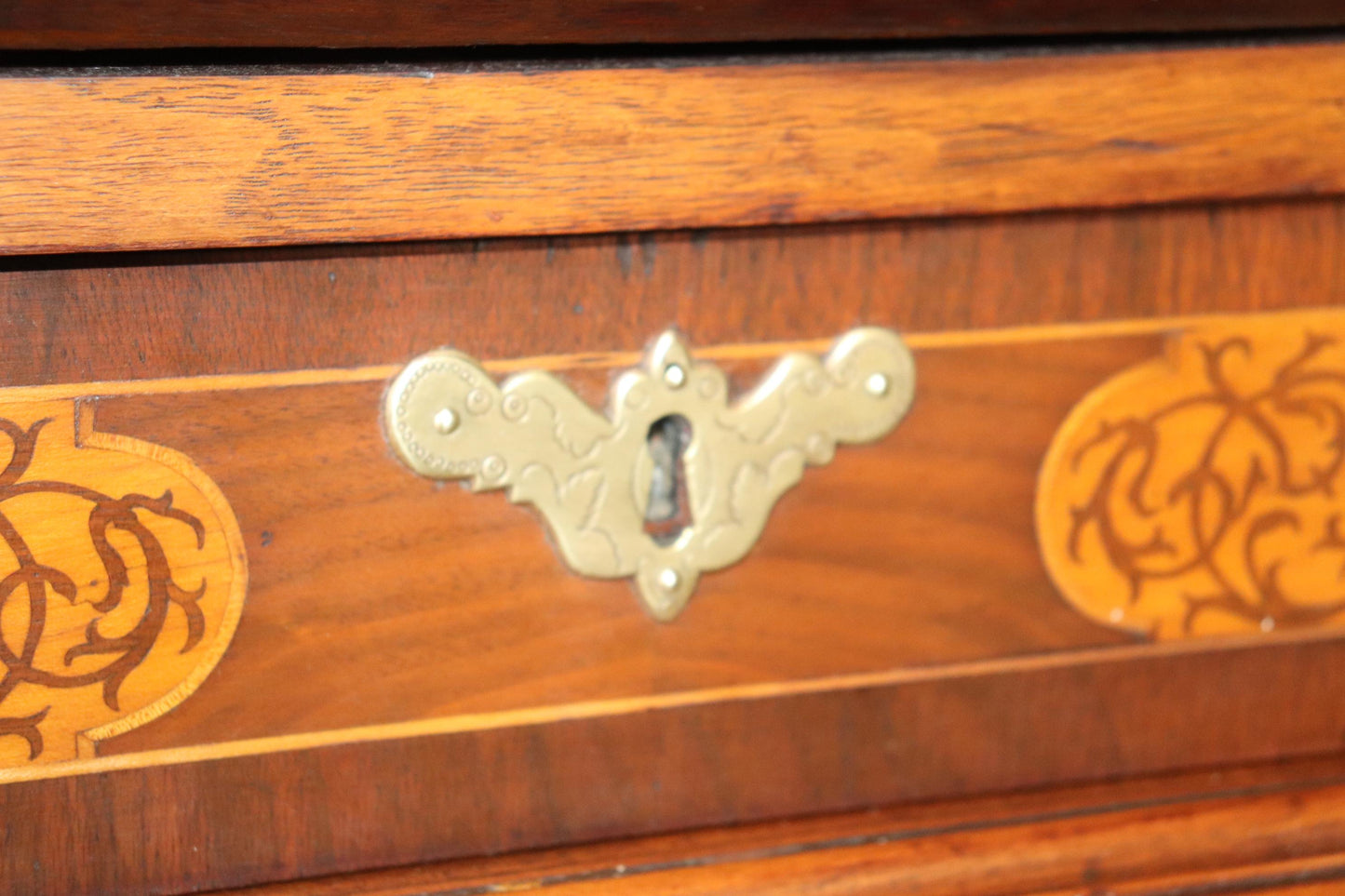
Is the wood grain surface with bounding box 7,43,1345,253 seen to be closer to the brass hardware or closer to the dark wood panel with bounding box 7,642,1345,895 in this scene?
the brass hardware

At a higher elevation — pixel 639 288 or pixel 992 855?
pixel 639 288

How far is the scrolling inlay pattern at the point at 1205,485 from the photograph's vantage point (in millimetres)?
466

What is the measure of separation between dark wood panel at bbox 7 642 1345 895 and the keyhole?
0.22 ft

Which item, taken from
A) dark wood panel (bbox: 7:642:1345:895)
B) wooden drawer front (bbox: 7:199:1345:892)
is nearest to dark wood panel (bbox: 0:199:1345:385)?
wooden drawer front (bbox: 7:199:1345:892)

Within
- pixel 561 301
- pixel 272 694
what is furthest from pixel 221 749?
pixel 561 301

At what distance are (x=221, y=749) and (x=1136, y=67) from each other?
0.37 m

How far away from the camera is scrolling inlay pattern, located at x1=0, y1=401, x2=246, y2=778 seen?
0.38m

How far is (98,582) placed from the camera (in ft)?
1.28

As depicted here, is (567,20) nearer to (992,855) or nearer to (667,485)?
(667,485)

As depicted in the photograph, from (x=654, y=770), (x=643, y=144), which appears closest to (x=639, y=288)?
(x=643, y=144)

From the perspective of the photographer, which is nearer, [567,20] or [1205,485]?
[567,20]

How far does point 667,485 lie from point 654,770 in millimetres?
103

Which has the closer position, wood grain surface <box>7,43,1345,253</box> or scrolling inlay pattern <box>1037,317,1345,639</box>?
wood grain surface <box>7,43,1345,253</box>

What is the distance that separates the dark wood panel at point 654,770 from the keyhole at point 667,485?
0.07 metres
